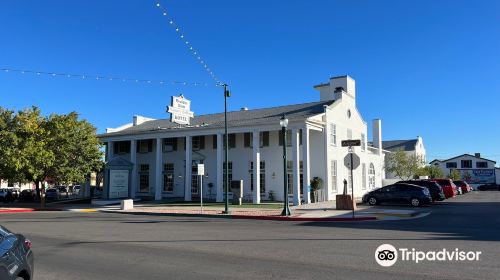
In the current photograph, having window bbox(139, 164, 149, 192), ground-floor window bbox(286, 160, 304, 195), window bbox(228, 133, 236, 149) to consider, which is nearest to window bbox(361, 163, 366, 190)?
ground-floor window bbox(286, 160, 304, 195)

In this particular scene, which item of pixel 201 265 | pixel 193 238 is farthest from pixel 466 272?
pixel 193 238

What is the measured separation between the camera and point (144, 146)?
1565 inches

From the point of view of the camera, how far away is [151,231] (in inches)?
586

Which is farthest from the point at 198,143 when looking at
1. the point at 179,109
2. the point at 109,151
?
the point at 179,109

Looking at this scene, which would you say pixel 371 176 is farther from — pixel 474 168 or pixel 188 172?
pixel 474 168

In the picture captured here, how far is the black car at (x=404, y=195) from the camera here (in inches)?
982

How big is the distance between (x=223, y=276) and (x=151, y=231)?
793 centimetres

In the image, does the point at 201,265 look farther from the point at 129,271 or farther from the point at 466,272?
the point at 466,272

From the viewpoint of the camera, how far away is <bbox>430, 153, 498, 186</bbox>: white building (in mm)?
86562

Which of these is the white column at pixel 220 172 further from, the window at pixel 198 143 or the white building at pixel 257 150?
the window at pixel 198 143

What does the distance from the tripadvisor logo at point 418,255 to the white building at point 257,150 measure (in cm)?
1817

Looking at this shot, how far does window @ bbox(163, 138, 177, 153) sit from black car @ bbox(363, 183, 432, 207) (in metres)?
18.5

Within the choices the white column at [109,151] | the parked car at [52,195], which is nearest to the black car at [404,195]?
the white column at [109,151]

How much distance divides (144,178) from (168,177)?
2737mm
